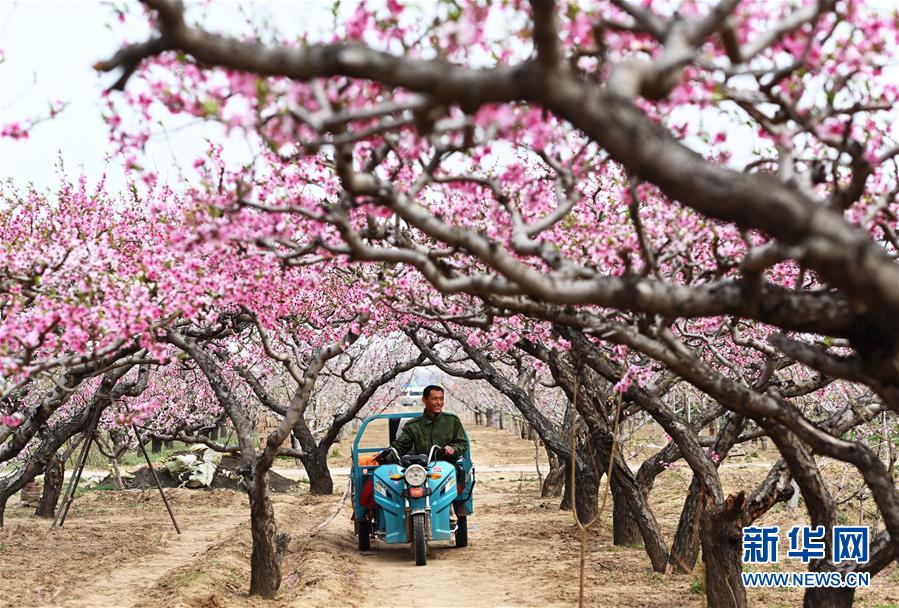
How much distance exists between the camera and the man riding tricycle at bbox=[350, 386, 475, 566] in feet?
34.4

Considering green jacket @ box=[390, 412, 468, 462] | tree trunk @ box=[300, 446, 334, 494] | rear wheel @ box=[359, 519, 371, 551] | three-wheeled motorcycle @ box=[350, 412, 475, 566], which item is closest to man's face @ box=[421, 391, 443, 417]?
green jacket @ box=[390, 412, 468, 462]

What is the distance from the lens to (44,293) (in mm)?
7383

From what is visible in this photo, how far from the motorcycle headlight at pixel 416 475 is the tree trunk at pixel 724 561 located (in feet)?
12.9

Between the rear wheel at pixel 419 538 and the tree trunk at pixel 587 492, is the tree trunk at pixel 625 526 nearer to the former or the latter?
the tree trunk at pixel 587 492

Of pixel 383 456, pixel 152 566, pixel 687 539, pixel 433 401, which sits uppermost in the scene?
pixel 433 401

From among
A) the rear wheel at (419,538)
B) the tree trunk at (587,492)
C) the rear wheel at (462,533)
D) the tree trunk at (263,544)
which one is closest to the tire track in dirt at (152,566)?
the tree trunk at (263,544)

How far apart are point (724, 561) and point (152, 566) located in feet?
25.6

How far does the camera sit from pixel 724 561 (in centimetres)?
733

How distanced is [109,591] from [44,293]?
4260mm

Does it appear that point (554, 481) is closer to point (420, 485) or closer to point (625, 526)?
point (625, 526)

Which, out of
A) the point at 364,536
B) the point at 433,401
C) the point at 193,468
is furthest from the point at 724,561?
the point at 193,468

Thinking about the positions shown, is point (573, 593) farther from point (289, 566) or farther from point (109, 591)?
point (109, 591)

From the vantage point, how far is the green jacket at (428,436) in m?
11.2

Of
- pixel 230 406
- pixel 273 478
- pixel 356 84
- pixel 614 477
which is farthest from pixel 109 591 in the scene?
pixel 273 478
